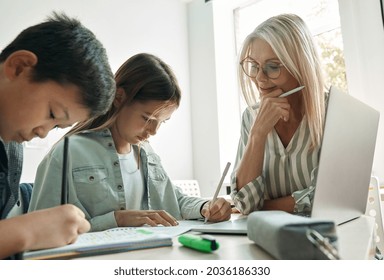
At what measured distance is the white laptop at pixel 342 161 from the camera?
1.44 ft

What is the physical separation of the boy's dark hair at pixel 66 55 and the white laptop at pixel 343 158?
38 centimetres

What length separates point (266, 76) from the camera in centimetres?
86

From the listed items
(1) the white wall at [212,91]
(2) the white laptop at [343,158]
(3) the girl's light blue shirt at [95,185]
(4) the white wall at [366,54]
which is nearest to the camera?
(2) the white laptop at [343,158]

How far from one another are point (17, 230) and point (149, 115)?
51 cm

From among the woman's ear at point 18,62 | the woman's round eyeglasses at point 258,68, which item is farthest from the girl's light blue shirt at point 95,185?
the woman's round eyeglasses at point 258,68

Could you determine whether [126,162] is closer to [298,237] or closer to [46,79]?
[46,79]

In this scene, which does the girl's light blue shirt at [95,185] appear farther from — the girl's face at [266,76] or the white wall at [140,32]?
the white wall at [140,32]

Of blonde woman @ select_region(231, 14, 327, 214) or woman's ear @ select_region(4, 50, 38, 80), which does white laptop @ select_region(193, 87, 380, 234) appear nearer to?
blonde woman @ select_region(231, 14, 327, 214)

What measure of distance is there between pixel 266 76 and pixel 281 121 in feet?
0.41

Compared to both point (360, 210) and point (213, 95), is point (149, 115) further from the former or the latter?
point (213, 95)

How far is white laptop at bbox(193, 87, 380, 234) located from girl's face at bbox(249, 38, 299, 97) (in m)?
0.26

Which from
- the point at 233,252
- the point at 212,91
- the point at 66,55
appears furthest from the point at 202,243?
the point at 212,91

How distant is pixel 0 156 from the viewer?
1.84 ft
